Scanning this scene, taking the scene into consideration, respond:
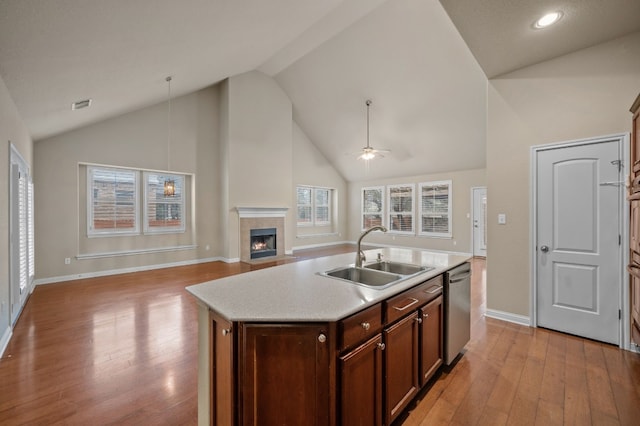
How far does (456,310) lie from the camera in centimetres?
236

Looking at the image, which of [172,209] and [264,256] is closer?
[172,209]

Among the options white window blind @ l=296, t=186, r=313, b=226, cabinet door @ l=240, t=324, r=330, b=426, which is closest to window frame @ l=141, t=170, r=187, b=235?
white window blind @ l=296, t=186, r=313, b=226

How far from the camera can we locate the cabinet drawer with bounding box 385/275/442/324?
5.26 ft

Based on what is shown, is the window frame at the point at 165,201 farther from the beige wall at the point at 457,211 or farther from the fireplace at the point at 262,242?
the beige wall at the point at 457,211

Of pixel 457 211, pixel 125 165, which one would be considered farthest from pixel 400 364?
pixel 457 211

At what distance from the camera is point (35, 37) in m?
1.98

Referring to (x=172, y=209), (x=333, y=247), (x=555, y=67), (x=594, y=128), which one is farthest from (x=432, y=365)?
(x=333, y=247)

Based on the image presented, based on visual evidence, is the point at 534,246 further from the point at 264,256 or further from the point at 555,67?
the point at 264,256

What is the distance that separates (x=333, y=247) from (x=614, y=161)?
7184 millimetres

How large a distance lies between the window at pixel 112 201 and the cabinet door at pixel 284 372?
19.0ft

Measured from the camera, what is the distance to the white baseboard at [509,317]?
10.5ft

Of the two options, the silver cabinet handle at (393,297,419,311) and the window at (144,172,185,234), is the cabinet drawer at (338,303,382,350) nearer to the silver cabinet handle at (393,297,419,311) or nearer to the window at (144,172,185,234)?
the silver cabinet handle at (393,297,419,311)

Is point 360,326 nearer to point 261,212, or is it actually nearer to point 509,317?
point 509,317

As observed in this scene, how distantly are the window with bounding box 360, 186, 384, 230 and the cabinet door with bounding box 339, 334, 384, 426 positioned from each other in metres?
8.12
